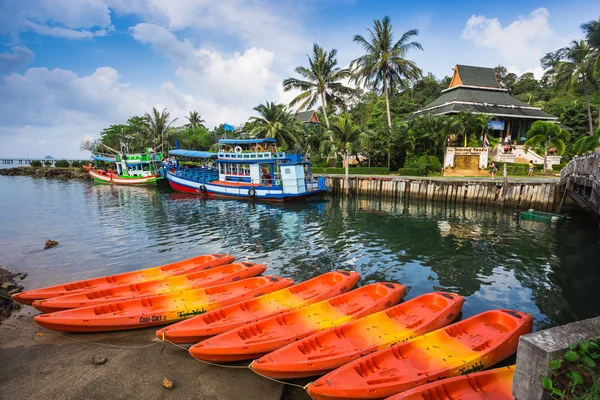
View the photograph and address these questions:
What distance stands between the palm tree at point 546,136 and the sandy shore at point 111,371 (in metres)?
38.2

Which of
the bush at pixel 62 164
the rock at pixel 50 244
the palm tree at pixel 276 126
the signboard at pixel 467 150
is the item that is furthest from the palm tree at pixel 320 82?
the bush at pixel 62 164

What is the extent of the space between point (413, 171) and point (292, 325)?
32.4 metres

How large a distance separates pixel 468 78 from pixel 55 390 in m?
50.8

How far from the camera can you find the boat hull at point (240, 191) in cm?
3144

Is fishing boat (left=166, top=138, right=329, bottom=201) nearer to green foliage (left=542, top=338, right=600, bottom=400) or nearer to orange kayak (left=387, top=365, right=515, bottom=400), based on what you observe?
orange kayak (left=387, top=365, right=515, bottom=400)

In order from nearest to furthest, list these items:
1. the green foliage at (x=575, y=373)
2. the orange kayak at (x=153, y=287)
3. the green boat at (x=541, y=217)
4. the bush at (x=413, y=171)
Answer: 1. the green foliage at (x=575, y=373)
2. the orange kayak at (x=153, y=287)
3. the green boat at (x=541, y=217)
4. the bush at (x=413, y=171)

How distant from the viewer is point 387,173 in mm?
39562

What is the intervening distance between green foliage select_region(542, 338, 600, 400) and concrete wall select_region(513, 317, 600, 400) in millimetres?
78

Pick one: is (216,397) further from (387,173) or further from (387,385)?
(387,173)

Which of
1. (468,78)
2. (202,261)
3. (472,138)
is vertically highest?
(468,78)

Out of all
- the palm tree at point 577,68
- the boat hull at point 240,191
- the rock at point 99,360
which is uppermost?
the palm tree at point 577,68

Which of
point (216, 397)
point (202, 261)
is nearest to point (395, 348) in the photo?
point (216, 397)

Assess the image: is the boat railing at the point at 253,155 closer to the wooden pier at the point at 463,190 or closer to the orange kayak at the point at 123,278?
the wooden pier at the point at 463,190

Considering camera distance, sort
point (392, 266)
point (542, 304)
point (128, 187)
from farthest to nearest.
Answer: point (128, 187), point (392, 266), point (542, 304)
